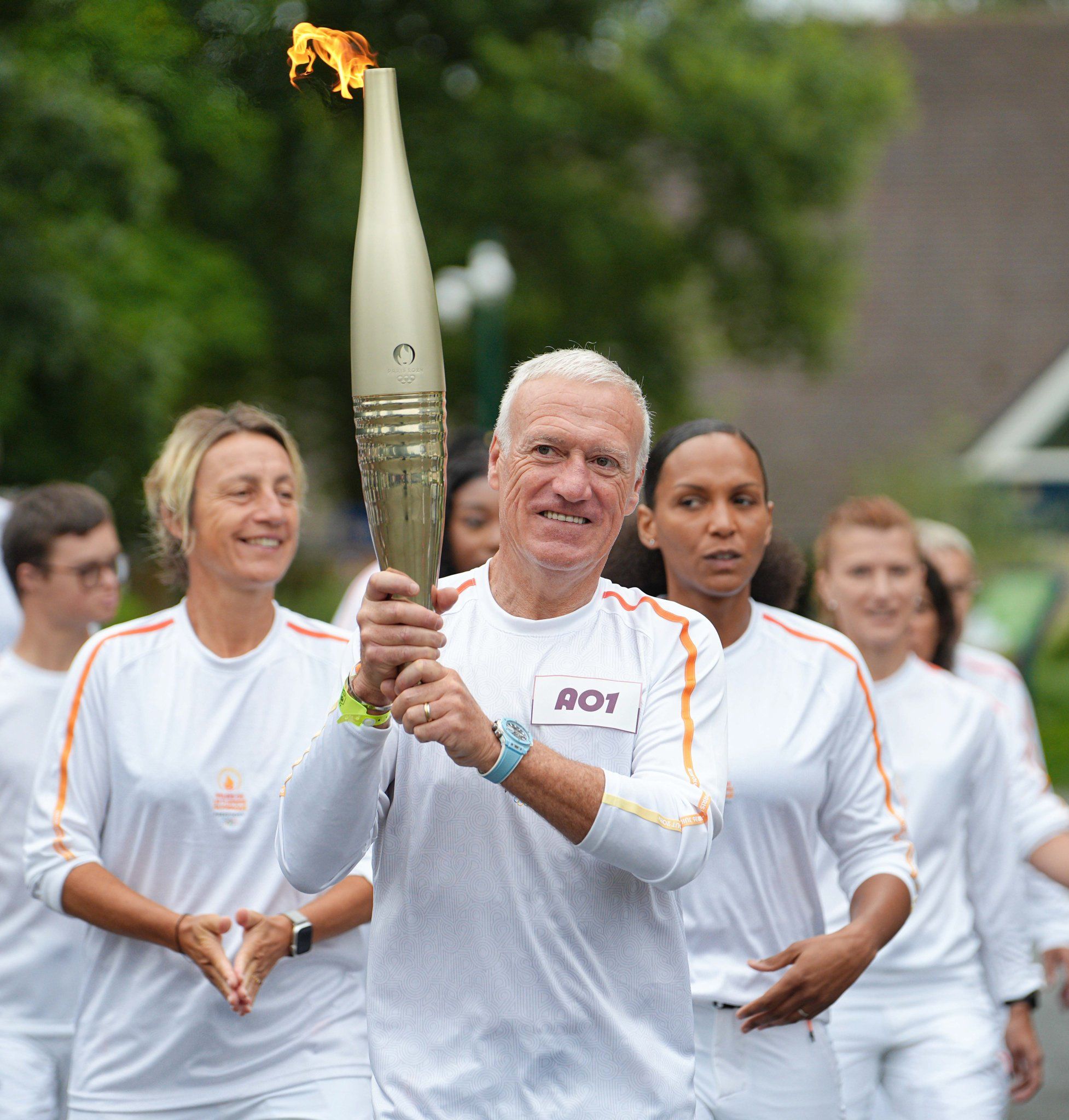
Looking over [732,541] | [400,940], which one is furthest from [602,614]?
[732,541]

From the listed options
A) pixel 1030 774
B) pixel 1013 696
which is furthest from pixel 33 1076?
pixel 1013 696

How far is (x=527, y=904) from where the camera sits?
2725 mm

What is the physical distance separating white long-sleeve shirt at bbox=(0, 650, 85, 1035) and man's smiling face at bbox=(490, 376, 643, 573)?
2.07m

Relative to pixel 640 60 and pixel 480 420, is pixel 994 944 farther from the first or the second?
pixel 640 60

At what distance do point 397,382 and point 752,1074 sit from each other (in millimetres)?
1899

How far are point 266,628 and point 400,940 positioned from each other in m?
1.34

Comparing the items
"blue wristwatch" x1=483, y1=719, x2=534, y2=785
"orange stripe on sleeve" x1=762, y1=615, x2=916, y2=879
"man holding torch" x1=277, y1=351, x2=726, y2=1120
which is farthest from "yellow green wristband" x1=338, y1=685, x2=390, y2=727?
"orange stripe on sleeve" x1=762, y1=615, x2=916, y2=879

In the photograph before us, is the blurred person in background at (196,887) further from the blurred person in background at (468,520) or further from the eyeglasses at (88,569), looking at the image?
the blurred person in background at (468,520)

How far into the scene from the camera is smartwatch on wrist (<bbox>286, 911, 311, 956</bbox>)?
3.56 metres

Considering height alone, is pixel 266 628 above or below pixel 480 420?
below

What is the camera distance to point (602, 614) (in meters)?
2.89

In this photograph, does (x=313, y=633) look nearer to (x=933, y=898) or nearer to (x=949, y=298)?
(x=933, y=898)

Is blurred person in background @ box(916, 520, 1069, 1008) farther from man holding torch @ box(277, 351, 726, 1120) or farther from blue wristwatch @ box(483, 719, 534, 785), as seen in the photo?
blue wristwatch @ box(483, 719, 534, 785)

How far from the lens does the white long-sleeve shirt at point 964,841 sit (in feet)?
14.7
